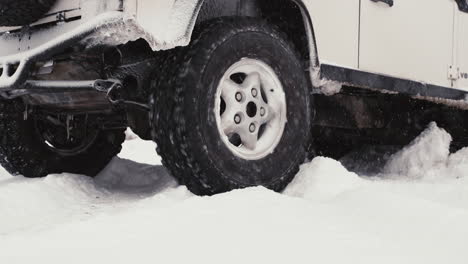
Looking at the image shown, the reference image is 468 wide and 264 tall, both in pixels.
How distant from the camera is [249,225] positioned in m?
1.97

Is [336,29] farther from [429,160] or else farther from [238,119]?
[429,160]

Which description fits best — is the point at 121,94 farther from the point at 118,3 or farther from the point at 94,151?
the point at 94,151

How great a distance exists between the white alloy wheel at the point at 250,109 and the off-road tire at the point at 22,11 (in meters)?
0.92

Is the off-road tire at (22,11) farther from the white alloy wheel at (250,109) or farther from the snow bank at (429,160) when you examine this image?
the snow bank at (429,160)

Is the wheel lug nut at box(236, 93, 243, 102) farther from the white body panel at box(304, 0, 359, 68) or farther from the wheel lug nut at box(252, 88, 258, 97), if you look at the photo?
the white body panel at box(304, 0, 359, 68)

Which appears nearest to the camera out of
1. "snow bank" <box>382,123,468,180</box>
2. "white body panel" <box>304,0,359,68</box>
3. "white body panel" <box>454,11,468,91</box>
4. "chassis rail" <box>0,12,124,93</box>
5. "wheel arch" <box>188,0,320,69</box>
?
"chassis rail" <box>0,12,124,93</box>

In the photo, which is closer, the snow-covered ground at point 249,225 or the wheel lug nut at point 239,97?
the snow-covered ground at point 249,225

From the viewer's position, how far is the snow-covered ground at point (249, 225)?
1685mm

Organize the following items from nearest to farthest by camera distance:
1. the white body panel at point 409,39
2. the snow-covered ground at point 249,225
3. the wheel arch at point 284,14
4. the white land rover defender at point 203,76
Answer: the snow-covered ground at point 249,225 → the white land rover defender at point 203,76 → the wheel arch at point 284,14 → the white body panel at point 409,39

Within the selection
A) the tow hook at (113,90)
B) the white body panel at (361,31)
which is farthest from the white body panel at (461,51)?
the tow hook at (113,90)

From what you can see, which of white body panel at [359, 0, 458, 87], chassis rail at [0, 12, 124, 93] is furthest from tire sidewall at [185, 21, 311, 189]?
white body panel at [359, 0, 458, 87]

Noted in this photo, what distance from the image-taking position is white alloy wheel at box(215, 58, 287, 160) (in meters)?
2.71

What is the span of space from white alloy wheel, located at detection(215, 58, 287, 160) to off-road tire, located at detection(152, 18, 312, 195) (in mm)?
35

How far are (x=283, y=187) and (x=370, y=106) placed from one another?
144 centimetres
